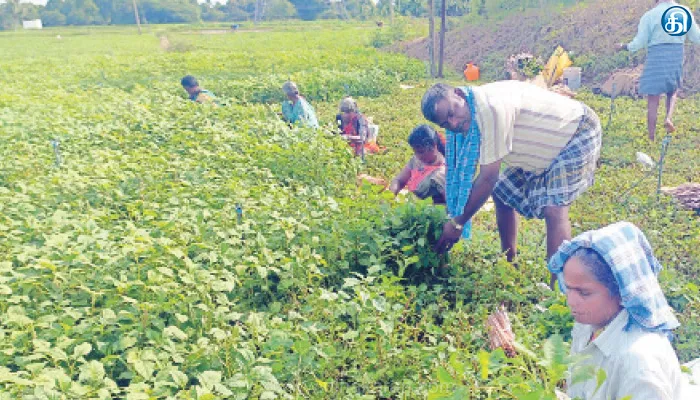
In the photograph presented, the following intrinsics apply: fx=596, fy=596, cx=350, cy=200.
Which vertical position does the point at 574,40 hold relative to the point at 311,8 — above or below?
below

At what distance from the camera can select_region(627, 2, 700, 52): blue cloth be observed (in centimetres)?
682

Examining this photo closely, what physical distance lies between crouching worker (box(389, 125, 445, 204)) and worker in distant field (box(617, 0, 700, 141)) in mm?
3648

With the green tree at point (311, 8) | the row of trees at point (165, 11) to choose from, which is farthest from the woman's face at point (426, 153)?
the green tree at point (311, 8)

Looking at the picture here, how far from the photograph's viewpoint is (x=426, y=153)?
4.42 m

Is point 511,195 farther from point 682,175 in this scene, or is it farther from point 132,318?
point 682,175

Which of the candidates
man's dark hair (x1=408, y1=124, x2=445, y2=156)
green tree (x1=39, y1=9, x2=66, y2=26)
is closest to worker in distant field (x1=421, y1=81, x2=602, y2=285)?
man's dark hair (x1=408, y1=124, x2=445, y2=156)

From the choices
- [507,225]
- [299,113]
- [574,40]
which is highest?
[574,40]

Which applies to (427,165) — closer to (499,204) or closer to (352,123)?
(499,204)

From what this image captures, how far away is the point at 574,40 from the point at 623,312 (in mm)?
13101

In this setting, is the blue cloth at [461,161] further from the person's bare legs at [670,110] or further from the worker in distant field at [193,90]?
the worker in distant field at [193,90]

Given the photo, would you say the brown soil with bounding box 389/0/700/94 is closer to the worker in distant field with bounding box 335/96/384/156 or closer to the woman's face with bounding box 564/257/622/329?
the worker in distant field with bounding box 335/96/384/156

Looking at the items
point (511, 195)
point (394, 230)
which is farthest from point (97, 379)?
point (511, 195)

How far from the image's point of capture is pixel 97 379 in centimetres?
207

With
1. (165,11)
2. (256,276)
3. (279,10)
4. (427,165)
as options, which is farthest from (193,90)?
(165,11)
